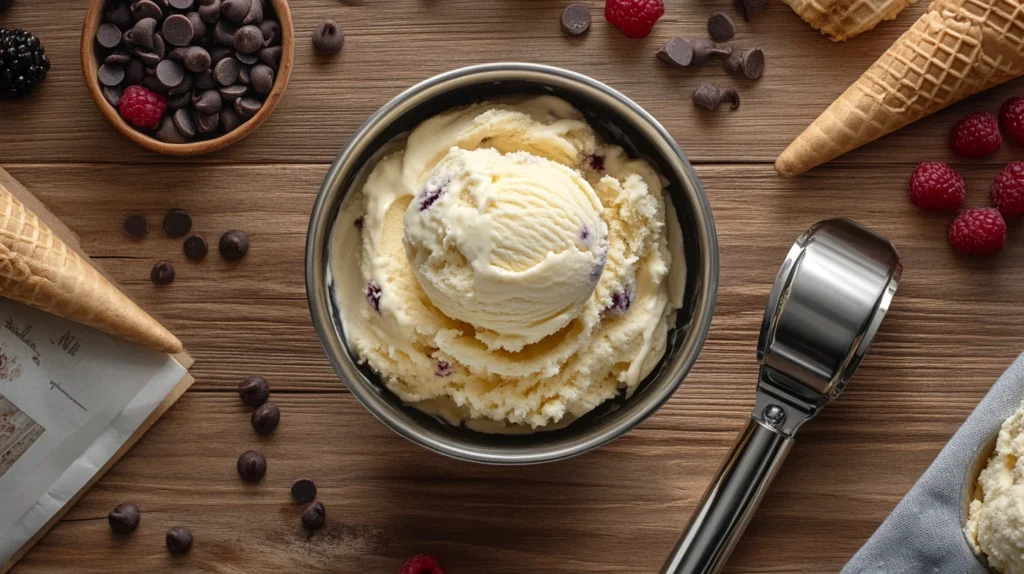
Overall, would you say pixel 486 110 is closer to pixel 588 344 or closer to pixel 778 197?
pixel 588 344

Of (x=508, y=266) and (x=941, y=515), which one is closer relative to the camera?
(x=508, y=266)

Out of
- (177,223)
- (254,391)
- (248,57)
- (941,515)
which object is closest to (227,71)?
(248,57)

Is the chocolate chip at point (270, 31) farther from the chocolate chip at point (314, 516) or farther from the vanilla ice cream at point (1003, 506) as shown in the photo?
the vanilla ice cream at point (1003, 506)

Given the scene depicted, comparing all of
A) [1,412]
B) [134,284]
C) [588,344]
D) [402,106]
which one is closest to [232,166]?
[134,284]

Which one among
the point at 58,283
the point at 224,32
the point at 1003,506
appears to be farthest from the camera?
the point at 224,32

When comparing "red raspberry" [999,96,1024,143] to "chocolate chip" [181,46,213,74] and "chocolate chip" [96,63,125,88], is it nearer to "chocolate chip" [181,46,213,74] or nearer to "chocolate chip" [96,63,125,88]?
"chocolate chip" [181,46,213,74]

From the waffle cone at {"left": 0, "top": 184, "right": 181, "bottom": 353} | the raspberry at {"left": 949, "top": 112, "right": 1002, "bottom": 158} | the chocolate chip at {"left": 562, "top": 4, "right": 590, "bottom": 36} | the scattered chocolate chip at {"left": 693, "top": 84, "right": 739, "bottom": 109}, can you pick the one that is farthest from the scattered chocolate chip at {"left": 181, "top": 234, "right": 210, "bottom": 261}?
the raspberry at {"left": 949, "top": 112, "right": 1002, "bottom": 158}

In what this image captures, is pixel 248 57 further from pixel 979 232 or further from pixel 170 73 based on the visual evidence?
pixel 979 232
